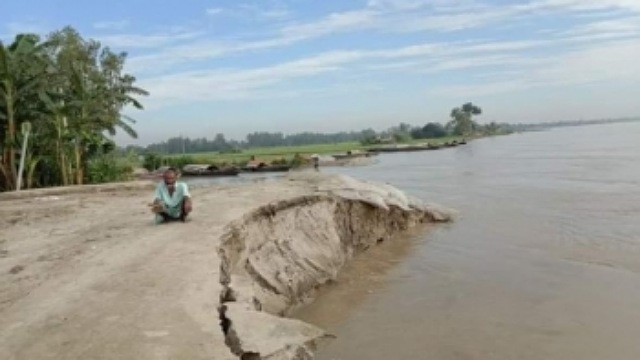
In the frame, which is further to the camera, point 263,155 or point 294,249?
point 263,155

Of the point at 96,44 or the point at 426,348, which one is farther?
the point at 96,44

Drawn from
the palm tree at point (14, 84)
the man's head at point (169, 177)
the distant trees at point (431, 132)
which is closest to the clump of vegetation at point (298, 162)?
the palm tree at point (14, 84)

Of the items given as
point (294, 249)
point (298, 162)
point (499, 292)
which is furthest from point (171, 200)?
Answer: point (298, 162)

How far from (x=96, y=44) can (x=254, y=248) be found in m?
19.3

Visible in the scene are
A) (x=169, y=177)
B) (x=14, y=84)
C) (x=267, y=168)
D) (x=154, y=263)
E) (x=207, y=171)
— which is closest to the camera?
(x=154, y=263)

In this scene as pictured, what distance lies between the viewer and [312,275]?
11.0 m

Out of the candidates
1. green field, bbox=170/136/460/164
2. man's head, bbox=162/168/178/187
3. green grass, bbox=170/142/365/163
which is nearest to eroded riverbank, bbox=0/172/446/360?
man's head, bbox=162/168/178/187

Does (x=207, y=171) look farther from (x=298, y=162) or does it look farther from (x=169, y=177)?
(x=169, y=177)

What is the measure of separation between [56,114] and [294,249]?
11091 mm

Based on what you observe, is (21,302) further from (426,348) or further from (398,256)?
(398,256)

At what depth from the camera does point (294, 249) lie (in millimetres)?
11438

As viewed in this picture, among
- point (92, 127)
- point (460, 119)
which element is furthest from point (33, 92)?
point (460, 119)

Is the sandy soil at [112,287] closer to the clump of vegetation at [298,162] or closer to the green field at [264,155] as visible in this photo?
the clump of vegetation at [298,162]

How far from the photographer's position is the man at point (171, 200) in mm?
10367
